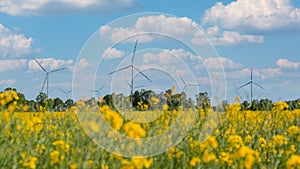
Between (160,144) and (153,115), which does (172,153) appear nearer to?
(160,144)

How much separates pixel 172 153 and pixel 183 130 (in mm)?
1781

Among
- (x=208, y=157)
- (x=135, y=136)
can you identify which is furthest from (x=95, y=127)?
(x=208, y=157)

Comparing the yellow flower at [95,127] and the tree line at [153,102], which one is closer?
the yellow flower at [95,127]

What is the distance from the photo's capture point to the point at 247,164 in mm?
4559

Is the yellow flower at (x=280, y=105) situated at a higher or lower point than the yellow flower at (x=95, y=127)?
higher

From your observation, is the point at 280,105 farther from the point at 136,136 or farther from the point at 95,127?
the point at 136,136

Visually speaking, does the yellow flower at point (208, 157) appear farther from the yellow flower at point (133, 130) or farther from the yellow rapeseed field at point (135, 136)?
the yellow flower at point (133, 130)

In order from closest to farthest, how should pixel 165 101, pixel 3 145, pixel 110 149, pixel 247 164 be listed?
pixel 247 164, pixel 110 149, pixel 3 145, pixel 165 101

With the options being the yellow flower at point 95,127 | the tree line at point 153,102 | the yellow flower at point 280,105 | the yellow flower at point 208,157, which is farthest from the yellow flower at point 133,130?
the yellow flower at point 280,105

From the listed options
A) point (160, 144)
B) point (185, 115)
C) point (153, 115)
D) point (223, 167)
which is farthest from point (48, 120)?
point (223, 167)

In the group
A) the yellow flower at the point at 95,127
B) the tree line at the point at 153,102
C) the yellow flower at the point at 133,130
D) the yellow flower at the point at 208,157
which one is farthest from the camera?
the tree line at the point at 153,102

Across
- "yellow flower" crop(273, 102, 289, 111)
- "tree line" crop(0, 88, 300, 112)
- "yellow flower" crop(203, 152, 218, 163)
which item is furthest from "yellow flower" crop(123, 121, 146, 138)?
"yellow flower" crop(273, 102, 289, 111)

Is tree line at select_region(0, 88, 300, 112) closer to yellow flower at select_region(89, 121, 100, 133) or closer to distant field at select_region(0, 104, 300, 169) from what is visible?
distant field at select_region(0, 104, 300, 169)

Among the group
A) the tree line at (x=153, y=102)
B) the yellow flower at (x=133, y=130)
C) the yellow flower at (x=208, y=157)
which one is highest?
the tree line at (x=153, y=102)
